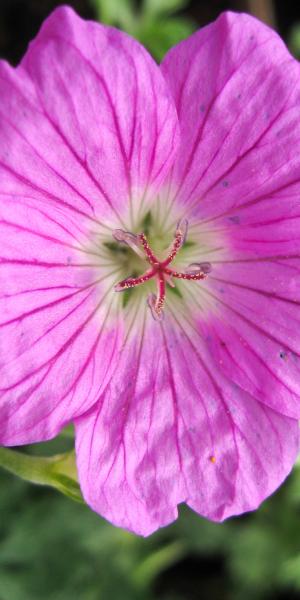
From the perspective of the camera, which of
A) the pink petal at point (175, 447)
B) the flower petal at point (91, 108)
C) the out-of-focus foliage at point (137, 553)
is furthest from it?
the out-of-focus foliage at point (137, 553)

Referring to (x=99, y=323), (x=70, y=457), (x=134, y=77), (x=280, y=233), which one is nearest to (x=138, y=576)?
(x=70, y=457)

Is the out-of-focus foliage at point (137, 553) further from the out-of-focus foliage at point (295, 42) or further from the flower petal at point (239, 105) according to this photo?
the out-of-focus foliage at point (295, 42)

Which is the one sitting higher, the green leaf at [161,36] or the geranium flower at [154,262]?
the green leaf at [161,36]

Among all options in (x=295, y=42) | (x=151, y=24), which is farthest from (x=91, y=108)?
(x=295, y=42)

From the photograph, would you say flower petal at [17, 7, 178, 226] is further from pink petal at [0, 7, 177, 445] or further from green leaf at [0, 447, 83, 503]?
green leaf at [0, 447, 83, 503]

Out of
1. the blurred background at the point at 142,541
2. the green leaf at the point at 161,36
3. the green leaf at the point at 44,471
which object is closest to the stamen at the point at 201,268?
the green leaf at the point at 44,471

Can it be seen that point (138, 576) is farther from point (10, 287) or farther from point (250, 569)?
point (10, 287)
